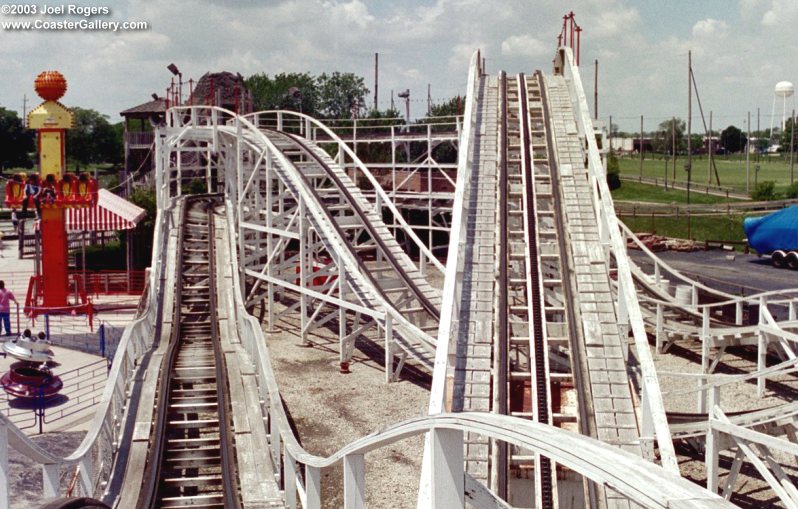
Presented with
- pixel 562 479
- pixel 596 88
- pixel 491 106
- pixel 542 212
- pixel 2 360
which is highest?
pixel 596 88

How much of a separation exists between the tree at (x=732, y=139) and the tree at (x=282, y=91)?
6862 cm

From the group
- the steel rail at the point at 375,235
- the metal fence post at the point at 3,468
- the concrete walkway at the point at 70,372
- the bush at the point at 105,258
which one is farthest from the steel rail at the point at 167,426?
the bush at the point at 105,258

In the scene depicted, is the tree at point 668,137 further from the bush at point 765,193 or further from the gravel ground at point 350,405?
the gravel ground at point 350,405

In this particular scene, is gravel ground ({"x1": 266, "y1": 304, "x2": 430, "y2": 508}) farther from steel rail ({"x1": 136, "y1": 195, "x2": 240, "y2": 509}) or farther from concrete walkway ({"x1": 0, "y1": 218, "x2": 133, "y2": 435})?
concrete walkway ({"x1": 0, "y1": 218, "x2": 133, "y2": 435})

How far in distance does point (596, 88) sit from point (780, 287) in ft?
66.2

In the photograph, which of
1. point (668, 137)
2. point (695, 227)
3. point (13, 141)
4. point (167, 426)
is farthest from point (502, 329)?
point (668, 137)

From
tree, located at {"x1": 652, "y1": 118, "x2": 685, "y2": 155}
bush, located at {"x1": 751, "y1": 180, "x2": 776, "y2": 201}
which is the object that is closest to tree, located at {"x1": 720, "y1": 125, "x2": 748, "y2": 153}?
tree, located at {"x1": 652, "y1": 118, "x2": 685, "y2": 155}

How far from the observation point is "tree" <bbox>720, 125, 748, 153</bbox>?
116938mm

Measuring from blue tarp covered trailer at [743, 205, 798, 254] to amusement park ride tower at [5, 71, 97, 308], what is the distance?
23.1 metres

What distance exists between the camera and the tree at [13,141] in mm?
72312

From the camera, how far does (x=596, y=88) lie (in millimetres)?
44500

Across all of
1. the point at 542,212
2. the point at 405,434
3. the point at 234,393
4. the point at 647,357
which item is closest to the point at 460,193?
the point at 542,212

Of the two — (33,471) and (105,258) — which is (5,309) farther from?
(105,258)

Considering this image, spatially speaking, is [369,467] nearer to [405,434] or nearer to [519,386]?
[519,386]
